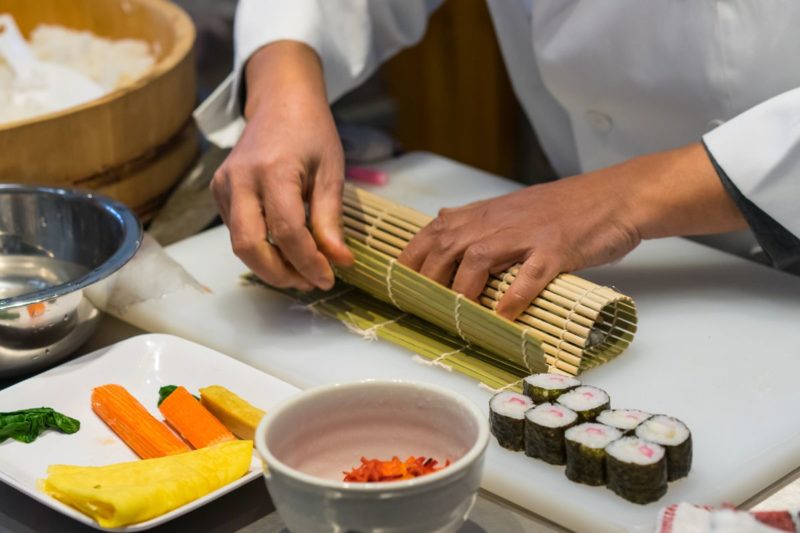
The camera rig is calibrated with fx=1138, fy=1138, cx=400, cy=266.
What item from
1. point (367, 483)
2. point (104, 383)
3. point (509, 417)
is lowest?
point (104, 383)

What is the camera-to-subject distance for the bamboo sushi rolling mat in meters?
1.29

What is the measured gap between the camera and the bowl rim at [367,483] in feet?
2.80

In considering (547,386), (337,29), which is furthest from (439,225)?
(337,29)

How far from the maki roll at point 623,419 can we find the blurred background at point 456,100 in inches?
94.5

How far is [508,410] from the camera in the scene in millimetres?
1141

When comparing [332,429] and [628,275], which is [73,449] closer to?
[332,429]

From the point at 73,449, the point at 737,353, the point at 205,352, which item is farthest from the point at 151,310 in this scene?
the point at 737,353

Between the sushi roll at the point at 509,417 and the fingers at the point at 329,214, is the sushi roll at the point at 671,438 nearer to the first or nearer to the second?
the sushi roll at the point at 509,417

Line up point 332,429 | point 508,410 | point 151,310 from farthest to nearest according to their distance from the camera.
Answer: point 151,310 < point 508,410 < point 332,429

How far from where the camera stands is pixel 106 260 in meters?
1.46

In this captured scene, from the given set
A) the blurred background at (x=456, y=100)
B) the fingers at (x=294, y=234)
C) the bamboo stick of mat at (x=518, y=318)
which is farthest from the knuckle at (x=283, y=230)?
the blurred background at (x=456, y=100)

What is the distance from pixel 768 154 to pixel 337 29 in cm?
77

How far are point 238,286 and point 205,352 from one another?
0.85 feet

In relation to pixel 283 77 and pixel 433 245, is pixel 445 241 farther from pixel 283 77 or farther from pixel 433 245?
pixel 283 77
